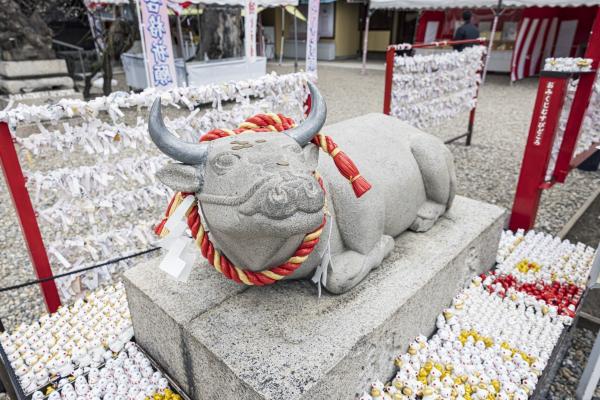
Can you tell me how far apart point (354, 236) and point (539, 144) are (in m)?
2.38

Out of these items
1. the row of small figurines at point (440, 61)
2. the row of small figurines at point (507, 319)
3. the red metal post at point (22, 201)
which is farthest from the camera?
the row of small figurines at point (440, 61)

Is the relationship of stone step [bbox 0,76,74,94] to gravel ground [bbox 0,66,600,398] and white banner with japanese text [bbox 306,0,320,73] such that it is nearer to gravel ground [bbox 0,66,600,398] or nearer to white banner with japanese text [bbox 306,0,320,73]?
gravel ground [bbox 0,66,600,398]

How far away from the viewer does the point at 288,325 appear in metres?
2.04

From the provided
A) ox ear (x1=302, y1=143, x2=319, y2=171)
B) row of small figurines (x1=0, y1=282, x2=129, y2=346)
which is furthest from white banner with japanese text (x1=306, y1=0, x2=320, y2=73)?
ox ear (x1=302, y1=143, x2=319, y2=171)

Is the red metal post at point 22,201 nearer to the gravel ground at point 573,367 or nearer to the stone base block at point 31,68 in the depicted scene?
the gravel ground at point 573,367

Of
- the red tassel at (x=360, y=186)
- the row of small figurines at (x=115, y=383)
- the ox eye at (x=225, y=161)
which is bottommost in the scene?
the row of small figurines at (x=115, y=383)

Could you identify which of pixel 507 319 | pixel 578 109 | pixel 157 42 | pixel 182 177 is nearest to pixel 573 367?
pixel 507 319

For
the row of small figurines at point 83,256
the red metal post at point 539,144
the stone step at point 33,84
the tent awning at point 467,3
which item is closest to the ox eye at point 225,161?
the row of small figurines at point 83,256

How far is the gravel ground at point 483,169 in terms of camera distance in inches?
146

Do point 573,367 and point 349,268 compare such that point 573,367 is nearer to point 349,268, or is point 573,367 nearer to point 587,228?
point 349,268

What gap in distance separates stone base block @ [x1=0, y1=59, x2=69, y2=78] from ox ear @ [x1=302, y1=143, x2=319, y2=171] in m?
9.21

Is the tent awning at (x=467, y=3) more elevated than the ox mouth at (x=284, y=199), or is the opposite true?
the tent awning at (x=467, y=3)

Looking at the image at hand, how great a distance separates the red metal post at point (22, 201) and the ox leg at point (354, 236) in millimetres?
1866

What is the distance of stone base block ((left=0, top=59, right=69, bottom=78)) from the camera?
8.65m
